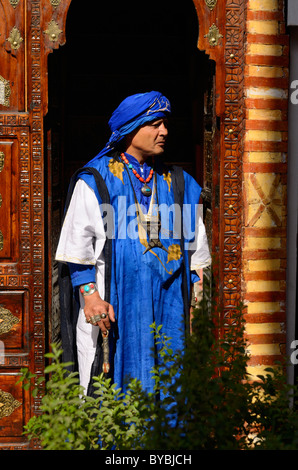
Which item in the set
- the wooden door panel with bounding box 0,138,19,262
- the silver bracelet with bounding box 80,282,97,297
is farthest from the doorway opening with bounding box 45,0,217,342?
the silver bracelet with bounding box 80,282,97,297

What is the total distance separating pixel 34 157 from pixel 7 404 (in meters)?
1.55

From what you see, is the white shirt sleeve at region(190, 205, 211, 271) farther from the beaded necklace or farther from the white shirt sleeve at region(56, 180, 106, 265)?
the white shirt sleeve at region(56, 180, 106, 265)

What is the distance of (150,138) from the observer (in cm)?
380

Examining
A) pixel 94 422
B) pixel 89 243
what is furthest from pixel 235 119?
pixel 94 422

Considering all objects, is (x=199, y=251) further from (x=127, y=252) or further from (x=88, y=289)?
(x=88, y=289)

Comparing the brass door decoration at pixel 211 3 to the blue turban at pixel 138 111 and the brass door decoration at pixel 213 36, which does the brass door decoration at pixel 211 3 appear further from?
the blue turban at pixel 138 111

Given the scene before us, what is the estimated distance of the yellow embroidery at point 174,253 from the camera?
12.5 feet

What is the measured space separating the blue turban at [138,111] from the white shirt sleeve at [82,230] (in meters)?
0.40

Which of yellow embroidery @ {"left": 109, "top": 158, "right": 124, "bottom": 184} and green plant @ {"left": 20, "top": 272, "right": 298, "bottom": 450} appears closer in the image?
green plant @ {"left": 20, "top": 272, "right": 298, "bottom": 450}

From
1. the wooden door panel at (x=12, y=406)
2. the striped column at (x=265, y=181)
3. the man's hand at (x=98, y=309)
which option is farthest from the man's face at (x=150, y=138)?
the wooden door panel at (x=12, y=406)

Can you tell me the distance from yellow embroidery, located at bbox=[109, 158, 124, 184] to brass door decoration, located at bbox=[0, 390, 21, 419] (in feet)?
5.07

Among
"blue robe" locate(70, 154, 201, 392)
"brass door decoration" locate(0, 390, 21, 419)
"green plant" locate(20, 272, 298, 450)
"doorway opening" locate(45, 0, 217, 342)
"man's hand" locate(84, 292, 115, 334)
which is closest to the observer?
"green plant" locate(20, 272, 298, 450)

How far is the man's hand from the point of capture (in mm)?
3607

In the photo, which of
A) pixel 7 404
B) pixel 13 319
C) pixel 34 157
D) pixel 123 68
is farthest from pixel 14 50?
pixel 7 404
